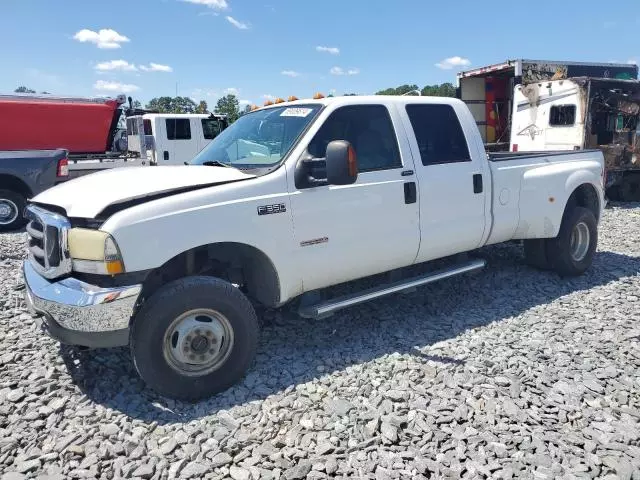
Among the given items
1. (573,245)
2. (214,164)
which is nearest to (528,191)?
(573,245)

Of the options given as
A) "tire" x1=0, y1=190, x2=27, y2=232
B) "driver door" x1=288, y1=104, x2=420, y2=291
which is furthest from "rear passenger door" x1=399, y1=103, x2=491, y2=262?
"tire" x1=0, y1=190, x2=27, y2=232

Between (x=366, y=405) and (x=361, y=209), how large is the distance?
1494 mm

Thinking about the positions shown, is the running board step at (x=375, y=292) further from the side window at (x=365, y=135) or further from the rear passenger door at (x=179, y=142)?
the rear passenger door at (x=179, y=142)

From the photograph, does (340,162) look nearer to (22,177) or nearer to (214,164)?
(214,164)

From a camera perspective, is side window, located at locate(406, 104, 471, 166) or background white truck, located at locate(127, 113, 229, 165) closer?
side window, located at locate(406, 104, 471, 166)

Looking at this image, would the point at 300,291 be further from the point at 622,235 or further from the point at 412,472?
the point at 622,235

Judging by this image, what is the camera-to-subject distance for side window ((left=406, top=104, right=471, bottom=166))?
4555mm

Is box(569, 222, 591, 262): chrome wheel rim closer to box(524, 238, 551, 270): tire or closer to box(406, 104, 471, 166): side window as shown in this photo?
box(524, 238, 551, 270): tire

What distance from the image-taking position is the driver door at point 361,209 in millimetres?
3803

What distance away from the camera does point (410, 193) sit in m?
4.32

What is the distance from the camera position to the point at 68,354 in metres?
4.01

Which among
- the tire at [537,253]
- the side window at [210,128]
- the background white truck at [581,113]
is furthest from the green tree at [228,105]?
the tire at [537,253]

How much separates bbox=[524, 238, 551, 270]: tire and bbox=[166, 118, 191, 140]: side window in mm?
11599

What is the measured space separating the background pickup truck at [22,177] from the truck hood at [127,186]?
261 inches
